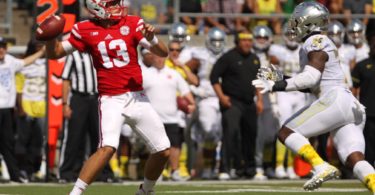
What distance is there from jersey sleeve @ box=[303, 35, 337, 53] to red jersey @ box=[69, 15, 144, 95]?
1.32m

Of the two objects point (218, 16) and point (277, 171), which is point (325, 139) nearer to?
point (277, 171)

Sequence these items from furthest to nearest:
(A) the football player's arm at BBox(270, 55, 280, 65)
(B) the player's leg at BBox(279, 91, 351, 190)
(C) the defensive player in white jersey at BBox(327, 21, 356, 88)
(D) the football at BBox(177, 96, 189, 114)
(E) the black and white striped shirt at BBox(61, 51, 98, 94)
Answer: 1. (A) the football player's arm at BBox(270, 55, 280, 65)
2. (C) the defensive player in white jersey at BBox(327, 21, 356, 88)
3. (D) the football at BBox(177, 96, 189, 114)
4. (E) the black and white striped shirt at BBox(61, 51, 98, 94)
5. (B) the player's leg at BBox(279, 91, 351, 190)

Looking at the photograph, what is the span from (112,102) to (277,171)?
6.24m

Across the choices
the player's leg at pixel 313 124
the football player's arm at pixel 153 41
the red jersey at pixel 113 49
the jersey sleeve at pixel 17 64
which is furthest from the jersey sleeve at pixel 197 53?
the player's leg at pixel 313 124

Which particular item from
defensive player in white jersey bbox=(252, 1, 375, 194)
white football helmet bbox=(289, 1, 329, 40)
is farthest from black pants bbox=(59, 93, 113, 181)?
defensive player in white jersey bbox=(252, 1, 375, 194)

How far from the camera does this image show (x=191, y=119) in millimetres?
15742

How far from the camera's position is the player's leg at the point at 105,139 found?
30.2 feet

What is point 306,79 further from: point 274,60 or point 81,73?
point 274,60

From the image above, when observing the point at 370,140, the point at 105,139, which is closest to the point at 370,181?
the point at 105,139

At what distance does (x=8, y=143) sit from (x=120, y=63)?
4536 millimetres

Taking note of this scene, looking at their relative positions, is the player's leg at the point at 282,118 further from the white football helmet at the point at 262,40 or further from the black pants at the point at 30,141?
the black pants at the point at 30,141

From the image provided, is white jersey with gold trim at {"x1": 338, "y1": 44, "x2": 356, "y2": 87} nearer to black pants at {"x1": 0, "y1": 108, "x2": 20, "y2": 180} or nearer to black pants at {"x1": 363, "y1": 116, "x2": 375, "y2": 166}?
black pants at {"x1": 363, "y1": 116, "x2": 375, "y2": 166}

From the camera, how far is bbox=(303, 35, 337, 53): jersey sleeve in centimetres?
951

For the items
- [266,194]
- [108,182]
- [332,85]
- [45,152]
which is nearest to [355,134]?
[332,85]
